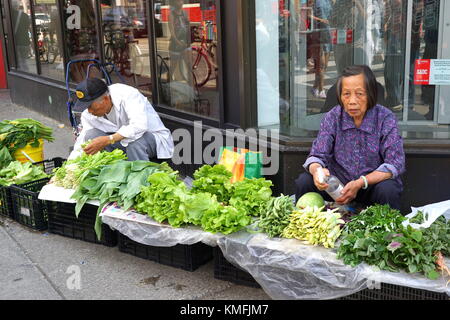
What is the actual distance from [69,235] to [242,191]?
160 cm

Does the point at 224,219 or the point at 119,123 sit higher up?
the point at 119,123

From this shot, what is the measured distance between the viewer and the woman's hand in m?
3.43

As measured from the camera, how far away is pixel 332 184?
11.6 ft

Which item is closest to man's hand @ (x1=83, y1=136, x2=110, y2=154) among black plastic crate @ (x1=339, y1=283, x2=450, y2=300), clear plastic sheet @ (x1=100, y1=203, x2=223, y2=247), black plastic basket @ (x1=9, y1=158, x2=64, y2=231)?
black plastic basket @ (x1=9, y1=158, x2=64, y2=231)

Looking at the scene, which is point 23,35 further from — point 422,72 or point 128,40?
point 422,72

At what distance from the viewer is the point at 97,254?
4.09 meters

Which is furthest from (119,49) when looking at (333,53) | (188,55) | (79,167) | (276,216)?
(276,216)

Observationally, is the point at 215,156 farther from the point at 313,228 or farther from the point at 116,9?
the point at 116,9

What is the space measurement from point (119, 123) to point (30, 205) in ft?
3.50

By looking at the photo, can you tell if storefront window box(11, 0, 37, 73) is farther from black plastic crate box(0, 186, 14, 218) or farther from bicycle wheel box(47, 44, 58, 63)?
black plastic crate box(0, 186, 14, 218)

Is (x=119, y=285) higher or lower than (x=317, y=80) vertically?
lower

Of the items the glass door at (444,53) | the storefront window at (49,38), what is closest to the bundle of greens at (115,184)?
the glass door at (444,53)

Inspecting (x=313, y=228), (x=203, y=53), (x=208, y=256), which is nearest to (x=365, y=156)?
(x=313, y=228)
